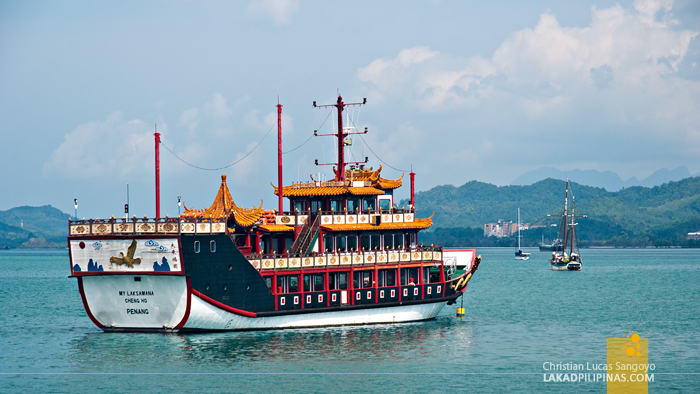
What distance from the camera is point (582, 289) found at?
7762 centimetres

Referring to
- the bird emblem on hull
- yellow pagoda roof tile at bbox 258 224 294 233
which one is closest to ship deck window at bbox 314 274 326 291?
yellow pagoda roof tile at bbox 258 224 294 233

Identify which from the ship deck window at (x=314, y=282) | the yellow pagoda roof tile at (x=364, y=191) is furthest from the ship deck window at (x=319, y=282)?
the yellow pagoda roof tile at (x=364, y=191)

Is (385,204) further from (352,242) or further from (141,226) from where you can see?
(141,226)

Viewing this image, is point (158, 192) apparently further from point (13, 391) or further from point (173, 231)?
point (13, 391)

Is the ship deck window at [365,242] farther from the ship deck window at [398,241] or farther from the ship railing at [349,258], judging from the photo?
the ship deck window at [398,241]

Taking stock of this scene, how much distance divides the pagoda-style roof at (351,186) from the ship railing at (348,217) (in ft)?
3.01

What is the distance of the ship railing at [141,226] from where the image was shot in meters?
35.3

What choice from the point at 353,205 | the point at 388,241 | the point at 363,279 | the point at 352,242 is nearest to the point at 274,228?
the point at 352,242

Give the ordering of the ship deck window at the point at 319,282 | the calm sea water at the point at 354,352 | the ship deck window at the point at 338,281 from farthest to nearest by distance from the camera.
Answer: the ship deck window at the point at 338,281
the ship deck window at the point at 319,282
the calm sea water at the point at 354,352

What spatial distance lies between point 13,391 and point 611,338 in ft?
86.3

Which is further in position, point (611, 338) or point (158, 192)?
point (611, 338)

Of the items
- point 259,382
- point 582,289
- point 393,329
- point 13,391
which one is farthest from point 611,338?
point 582,289

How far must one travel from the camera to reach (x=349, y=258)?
134 feet

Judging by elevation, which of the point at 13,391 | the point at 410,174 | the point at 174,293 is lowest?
the point at 13,391
